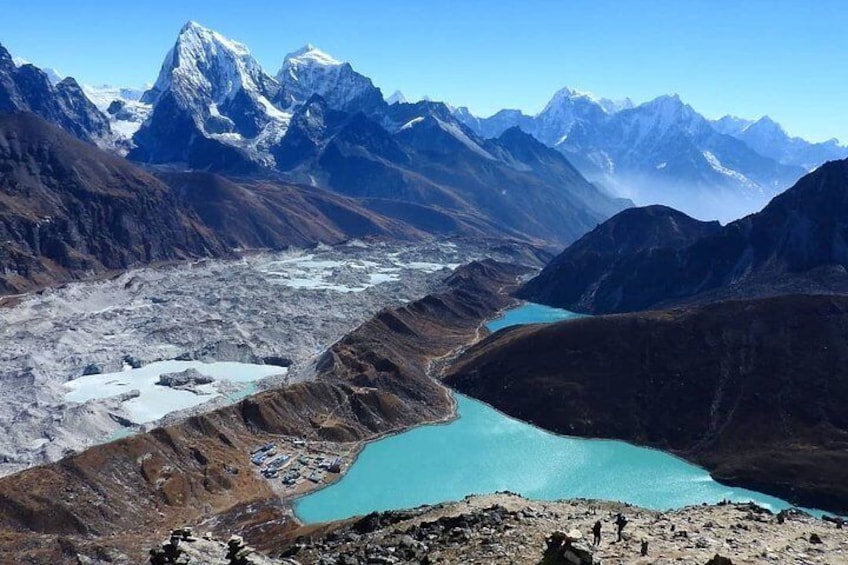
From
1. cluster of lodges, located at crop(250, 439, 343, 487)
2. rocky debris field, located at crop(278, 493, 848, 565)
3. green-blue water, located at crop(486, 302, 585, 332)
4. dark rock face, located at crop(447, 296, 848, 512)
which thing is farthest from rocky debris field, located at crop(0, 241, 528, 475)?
rocky debris field, located at crop(278, 493, 848, 565)

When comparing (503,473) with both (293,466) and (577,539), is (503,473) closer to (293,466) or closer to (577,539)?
(293,466)

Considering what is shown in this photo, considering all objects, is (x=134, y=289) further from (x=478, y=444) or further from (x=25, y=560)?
(x=25, y=560)

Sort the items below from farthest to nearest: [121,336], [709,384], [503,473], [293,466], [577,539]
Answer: [121,336]
[709,384]
[503,473]
[293,466]
[577,539]

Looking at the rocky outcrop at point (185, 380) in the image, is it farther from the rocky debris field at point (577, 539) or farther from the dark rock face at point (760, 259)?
the dark rock face at point (760, 259)

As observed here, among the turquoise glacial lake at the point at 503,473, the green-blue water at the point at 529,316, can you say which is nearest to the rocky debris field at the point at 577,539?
the turquoise glacial lake at the point at 503,473

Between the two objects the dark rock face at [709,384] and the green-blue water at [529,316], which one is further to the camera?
the green-blue water at [529,316]

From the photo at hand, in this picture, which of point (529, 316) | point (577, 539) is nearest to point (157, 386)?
point (577, 539)

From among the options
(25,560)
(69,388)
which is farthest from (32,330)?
(25,560)
